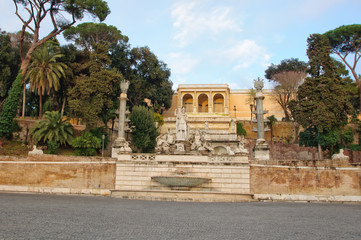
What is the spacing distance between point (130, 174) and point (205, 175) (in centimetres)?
455

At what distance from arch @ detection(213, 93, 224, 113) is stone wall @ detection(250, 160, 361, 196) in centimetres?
3258

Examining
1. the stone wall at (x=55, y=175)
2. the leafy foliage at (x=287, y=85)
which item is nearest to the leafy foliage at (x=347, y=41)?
the leafy foliage at (x=287, y=85)

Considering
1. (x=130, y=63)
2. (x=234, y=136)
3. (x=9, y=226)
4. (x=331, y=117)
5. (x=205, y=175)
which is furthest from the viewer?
(x=130, y=63)

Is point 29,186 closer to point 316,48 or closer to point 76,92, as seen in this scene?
point 76,92

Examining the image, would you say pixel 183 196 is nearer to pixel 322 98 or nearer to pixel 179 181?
pixel 179 181

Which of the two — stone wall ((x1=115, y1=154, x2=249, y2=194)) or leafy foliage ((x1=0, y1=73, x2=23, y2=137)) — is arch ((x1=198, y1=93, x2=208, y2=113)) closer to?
leafy foliage ((x1=0, y1=73, x2=23, y2=137))

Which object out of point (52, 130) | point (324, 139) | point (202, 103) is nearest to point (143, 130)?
point (52, 130)

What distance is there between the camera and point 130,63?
3466 centimetres

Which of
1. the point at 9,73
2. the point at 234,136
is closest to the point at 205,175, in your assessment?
the point at 234,136

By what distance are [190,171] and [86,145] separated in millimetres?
10687

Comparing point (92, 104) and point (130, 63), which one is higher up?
point (130, 63)

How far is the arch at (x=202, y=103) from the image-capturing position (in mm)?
51469

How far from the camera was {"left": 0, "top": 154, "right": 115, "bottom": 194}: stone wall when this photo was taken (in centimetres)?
1888

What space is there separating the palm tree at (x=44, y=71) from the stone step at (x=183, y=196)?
1683 centimetres
